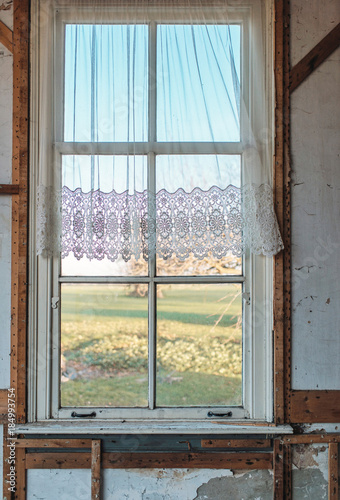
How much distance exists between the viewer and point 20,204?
6.05ft

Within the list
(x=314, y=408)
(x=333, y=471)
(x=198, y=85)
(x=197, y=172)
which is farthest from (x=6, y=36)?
(x=333, y=471)

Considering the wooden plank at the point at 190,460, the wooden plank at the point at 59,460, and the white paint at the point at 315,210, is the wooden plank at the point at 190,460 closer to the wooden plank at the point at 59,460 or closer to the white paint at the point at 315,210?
the wooden plank at the point at 59,460

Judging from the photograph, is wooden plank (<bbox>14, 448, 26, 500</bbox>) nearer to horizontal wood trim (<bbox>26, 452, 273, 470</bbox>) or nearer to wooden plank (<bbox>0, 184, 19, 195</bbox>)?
horizontal wood trim (<bbox>26, 452, 273, 470</bbox>)

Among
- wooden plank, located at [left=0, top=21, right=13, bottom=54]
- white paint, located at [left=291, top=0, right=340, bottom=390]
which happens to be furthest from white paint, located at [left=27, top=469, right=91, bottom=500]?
wooden plank, located at [left=0, top=21, right=13, bottom=54]

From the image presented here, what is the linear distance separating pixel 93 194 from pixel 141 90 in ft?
1.82

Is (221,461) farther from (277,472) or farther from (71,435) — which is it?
(71,435)

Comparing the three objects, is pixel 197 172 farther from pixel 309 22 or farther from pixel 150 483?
pixel 150 483

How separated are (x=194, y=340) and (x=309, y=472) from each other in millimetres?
837

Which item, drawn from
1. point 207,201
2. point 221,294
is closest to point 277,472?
point 221,294

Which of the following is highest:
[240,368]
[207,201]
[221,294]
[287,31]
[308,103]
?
[287,31]

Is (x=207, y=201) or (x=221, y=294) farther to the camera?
(x=221, y=294)

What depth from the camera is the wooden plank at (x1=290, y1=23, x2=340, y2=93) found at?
184 centimetres

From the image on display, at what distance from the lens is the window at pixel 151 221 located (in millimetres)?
1776

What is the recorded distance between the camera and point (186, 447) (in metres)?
1.83
